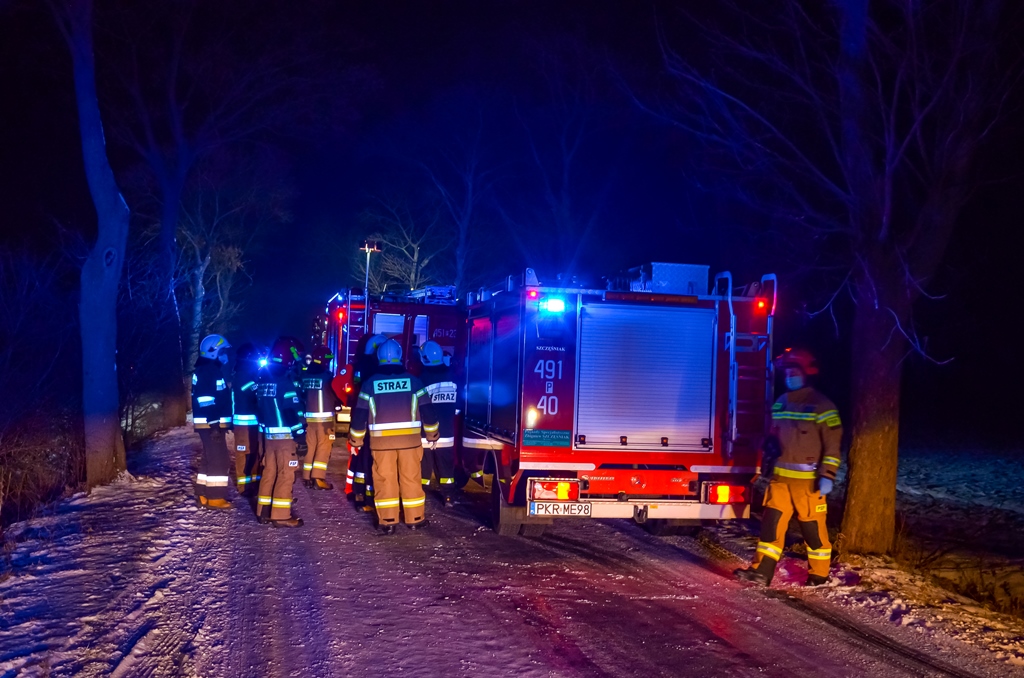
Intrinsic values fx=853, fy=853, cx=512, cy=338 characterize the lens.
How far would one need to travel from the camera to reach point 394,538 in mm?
8430

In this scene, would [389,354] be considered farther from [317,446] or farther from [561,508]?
[317,446]

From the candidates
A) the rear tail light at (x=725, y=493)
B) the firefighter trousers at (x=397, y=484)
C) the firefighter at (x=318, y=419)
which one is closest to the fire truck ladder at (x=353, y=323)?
the firefighter at (x=318, y=419)

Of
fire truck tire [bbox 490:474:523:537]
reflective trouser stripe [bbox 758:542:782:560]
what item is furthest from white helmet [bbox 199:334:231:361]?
reflective trouser stripe [bbox 758:542:782:560]

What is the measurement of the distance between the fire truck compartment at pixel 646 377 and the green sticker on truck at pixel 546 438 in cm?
14

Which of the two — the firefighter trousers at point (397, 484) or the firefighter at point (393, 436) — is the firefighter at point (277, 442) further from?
the firefighter trousers at point (397, 484)

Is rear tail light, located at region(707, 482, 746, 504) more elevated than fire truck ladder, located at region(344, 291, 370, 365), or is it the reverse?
fire truck ladder, located at region(344, 291, 370, 365)

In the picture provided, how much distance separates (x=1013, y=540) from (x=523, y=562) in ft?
19.8

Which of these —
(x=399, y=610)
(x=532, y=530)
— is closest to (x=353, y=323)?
(x=532, y=530)

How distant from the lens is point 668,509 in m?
8.07

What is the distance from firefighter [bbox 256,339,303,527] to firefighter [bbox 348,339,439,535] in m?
0.79

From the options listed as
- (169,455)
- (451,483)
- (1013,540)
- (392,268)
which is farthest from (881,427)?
(392,268)

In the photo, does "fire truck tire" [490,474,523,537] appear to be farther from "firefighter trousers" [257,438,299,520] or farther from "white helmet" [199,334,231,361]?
"white helmet" [199,334,231,361]

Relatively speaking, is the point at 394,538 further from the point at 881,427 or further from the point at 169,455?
the point at 169,455

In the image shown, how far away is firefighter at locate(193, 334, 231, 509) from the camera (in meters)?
9.34
